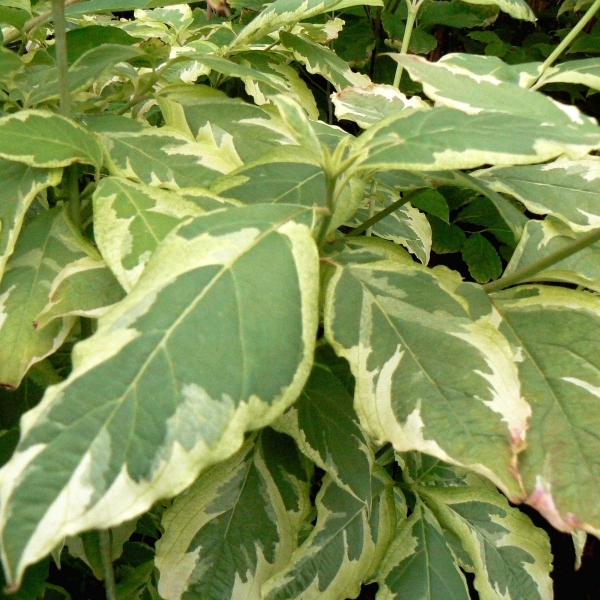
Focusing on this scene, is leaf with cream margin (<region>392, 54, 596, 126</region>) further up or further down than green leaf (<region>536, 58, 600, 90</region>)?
further up

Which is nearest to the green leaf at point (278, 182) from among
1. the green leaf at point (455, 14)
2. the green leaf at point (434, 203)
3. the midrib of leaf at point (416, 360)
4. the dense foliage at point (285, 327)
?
the dense foliage at point (285, 327)

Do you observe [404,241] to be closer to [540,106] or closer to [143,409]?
[540,106]

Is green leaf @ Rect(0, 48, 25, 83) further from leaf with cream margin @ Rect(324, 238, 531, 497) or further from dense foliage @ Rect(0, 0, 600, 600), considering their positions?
leaf with cream margin @ Rect(324, 238, 531, 497)

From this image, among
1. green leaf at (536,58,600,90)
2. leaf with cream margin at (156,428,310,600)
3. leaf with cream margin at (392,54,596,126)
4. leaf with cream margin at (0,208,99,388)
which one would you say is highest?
leaf with cream margin at (392,54,596,126)

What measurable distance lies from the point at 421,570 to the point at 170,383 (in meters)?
0.47

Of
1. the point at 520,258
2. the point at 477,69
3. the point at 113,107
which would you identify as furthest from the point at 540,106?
the point at 113,107

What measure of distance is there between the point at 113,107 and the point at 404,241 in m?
0.48

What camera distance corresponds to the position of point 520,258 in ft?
2.11

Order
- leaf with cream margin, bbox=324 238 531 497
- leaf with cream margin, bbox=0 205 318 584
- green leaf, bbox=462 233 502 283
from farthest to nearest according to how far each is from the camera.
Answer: green leaf, bbox=462 233 502 283 → leaf with cream margin, bbox=324 238 531 497 → leaf with cream margin, bbox=0 205 318 584

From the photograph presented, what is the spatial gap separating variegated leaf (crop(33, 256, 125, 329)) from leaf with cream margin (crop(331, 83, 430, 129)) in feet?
1.00

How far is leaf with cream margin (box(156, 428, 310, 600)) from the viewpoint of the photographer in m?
0.65

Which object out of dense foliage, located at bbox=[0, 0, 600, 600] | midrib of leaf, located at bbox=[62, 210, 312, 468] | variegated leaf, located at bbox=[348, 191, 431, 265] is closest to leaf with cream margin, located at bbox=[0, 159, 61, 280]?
dense foliage, located at bbox=[0, 0, 600, 600]

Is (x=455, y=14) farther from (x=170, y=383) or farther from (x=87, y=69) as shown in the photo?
(x=170, y=383)

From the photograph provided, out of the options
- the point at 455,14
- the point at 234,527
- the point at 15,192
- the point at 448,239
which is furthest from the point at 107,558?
the point at 455,14
